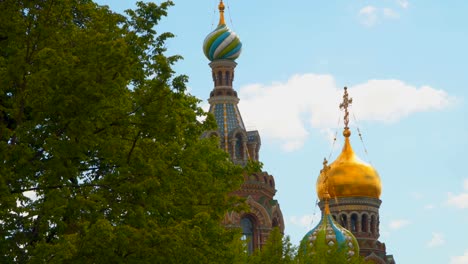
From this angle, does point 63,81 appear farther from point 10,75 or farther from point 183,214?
point 183,214

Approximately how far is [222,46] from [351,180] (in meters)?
10.8

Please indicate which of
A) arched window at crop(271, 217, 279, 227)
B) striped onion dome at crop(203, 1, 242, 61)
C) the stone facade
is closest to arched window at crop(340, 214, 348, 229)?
the stone facade

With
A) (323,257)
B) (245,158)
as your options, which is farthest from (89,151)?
(245,158)

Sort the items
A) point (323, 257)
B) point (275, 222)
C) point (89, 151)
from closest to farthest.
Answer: point (89, 151)
point (323, 257)
point (275, 222)

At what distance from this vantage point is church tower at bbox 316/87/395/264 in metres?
59.2

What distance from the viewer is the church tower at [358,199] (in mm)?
59188

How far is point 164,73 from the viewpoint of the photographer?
1505cm

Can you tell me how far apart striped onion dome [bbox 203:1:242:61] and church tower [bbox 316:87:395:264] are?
29.2 feet

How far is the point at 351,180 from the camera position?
59.2 metres

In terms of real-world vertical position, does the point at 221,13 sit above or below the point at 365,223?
above

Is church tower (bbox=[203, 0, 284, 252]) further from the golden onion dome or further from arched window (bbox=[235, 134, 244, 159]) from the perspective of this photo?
the golden onion dome

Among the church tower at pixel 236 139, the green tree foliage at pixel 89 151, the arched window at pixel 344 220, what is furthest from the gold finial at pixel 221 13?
the green tree foliage at pixel 89 151

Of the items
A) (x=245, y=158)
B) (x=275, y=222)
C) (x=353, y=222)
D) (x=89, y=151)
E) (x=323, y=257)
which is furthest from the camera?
(x=353, y=222)

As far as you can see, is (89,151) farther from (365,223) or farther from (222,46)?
(365,223)
